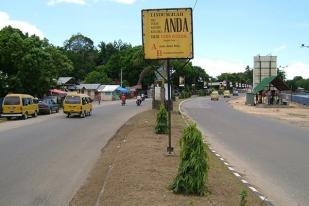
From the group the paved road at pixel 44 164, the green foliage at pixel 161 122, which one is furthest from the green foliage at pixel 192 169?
the green foliage at pixel 161 122

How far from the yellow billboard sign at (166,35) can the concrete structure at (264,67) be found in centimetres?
5253

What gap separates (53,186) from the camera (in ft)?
36.4

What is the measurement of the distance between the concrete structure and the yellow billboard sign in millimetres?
52530

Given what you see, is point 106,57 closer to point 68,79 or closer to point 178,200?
point 68,79

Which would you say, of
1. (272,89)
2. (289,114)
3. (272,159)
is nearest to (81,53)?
(272,89)

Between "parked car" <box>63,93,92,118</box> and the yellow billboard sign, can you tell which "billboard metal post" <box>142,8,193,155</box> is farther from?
"parked car" <box>63,93,92,118</box>

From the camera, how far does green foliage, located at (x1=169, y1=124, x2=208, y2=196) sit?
8906 mm

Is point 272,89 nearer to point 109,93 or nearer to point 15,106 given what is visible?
point 15,106

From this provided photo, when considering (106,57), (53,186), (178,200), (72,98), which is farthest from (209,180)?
(106,57)

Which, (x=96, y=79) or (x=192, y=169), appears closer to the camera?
(x=192, y=169)

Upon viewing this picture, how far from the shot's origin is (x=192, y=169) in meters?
8.97

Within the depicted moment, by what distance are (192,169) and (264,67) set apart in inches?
2444

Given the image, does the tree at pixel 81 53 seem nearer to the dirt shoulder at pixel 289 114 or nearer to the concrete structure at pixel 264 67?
the concrete structure at pixel 264 67

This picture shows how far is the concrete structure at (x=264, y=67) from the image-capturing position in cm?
6625
